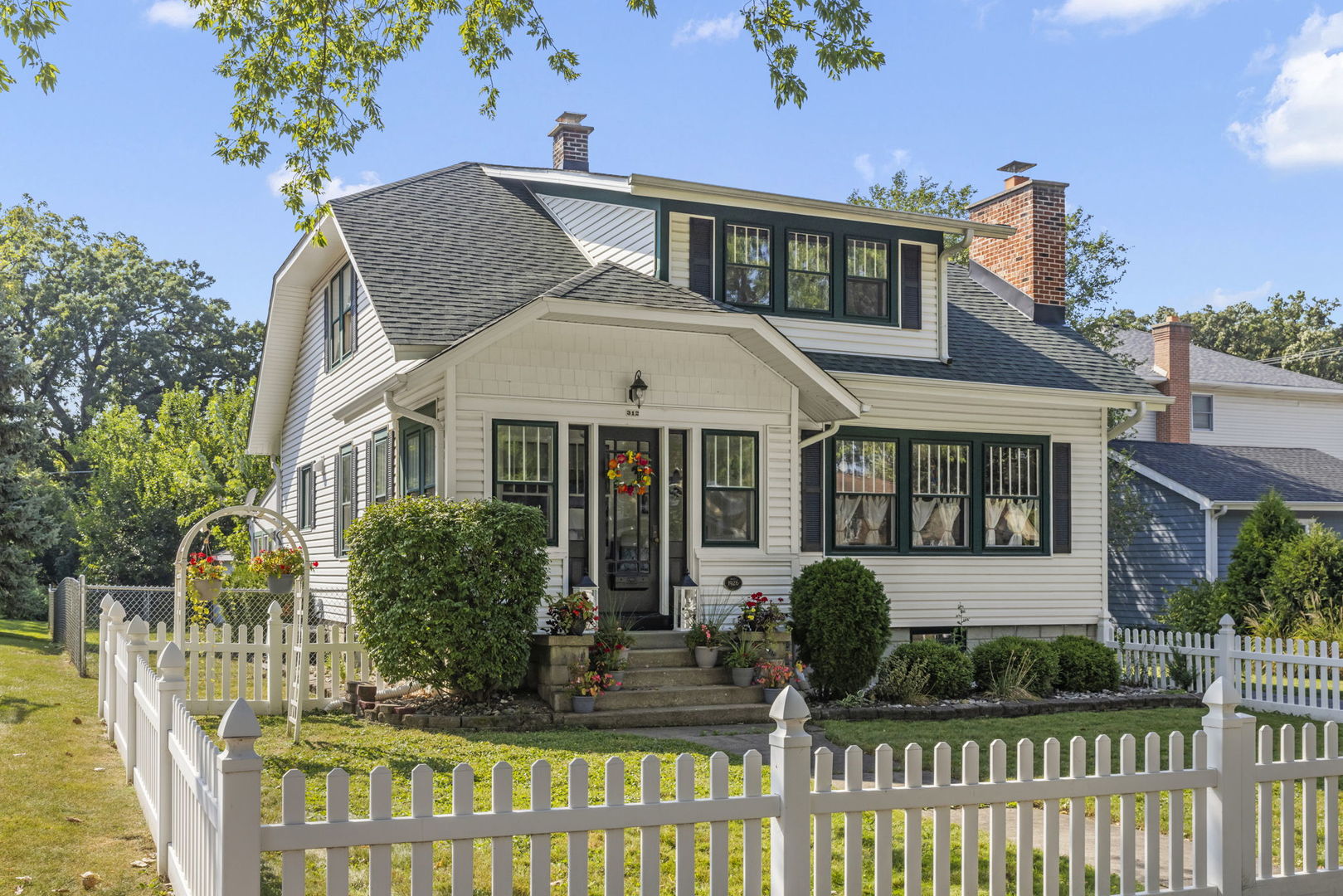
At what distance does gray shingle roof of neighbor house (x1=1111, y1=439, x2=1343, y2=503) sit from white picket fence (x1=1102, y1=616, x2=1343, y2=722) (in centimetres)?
925

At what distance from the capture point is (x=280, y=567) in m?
12.5

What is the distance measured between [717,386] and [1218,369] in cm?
2287

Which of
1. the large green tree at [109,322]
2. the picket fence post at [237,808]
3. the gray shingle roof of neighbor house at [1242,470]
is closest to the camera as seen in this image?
the picket fence post at [237,808]

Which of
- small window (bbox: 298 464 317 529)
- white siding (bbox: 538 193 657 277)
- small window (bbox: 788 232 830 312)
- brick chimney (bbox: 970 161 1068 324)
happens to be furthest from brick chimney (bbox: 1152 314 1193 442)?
small window (bbox: 298 464 317 529)

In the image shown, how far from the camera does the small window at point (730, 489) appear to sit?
1352 cm

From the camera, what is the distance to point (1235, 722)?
5520mm

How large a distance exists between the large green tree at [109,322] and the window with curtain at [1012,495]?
37072 millimetres

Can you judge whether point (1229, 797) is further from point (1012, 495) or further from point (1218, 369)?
point (1218, 369)

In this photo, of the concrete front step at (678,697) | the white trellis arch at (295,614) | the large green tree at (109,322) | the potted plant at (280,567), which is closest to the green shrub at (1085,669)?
the concrete front step at (678,697)

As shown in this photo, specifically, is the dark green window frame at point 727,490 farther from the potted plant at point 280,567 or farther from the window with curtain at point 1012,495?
the potted plant at point 280,567

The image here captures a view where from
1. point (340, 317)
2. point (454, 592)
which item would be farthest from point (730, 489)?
point (340, 317)

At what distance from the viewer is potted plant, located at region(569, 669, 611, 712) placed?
11.2m

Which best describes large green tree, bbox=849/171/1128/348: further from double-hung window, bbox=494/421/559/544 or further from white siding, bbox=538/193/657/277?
double-hung window, bbox=494/421/559/544

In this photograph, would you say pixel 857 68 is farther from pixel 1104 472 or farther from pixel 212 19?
pixel 1104 472
